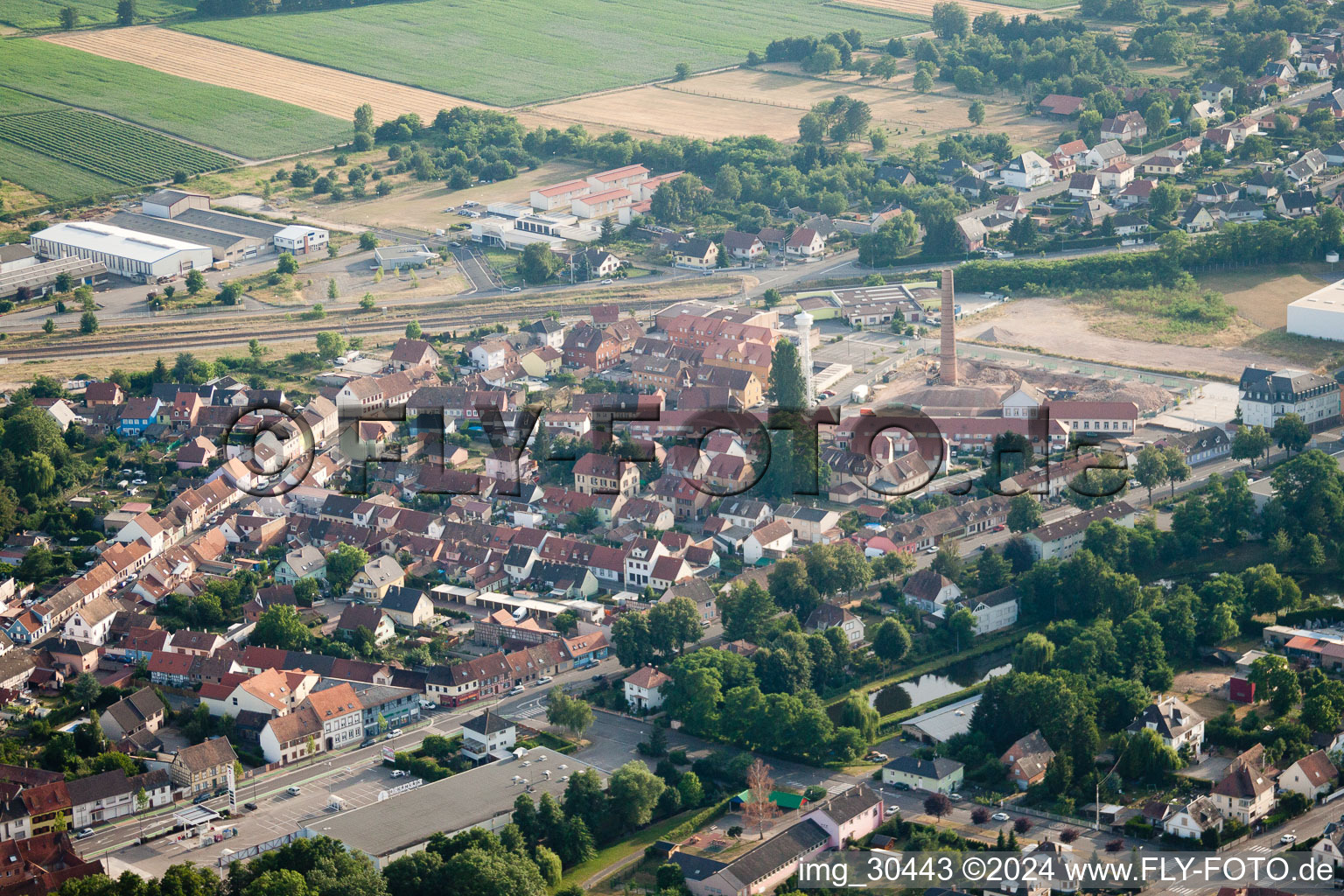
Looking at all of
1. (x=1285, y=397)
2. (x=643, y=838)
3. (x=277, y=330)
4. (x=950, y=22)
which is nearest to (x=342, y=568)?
(x=643, y=838)

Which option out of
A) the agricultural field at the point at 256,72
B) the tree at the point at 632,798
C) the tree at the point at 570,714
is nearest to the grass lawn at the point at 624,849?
the tree at the point at 632,798

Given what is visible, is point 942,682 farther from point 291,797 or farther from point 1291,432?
point 1291,432

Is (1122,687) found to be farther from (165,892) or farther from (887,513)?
(165,892)

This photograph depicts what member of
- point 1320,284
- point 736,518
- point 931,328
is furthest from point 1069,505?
point 1320,284

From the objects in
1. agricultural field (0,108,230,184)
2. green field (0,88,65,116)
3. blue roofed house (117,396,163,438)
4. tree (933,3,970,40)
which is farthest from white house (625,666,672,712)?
tree (933,3,970,40)

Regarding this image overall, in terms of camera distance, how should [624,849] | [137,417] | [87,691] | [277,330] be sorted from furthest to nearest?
1. [277,330]
2. [137,417]
3. [87,691]
4. [624,849]

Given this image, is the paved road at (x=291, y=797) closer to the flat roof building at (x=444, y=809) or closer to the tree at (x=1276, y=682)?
the flat roof building at (x=444, y=809)
